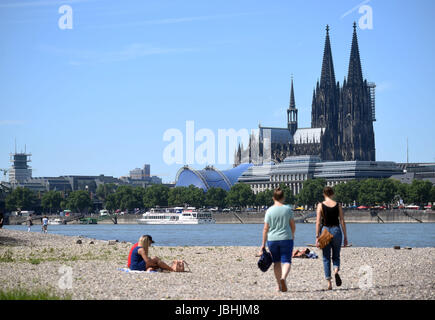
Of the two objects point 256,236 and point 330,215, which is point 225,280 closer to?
point 330,215

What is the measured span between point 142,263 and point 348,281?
5976mm

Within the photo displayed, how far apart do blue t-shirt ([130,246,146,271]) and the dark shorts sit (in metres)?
6.73

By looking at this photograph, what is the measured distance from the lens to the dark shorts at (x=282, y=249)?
19.5 meters

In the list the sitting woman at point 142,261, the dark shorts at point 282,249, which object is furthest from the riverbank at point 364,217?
the dark shorts at point 282,249

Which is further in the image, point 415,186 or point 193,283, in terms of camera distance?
point 415,186

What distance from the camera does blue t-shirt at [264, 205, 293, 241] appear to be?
760 inches

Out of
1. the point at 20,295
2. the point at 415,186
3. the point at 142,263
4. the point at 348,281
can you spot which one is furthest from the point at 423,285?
the point at 415,186

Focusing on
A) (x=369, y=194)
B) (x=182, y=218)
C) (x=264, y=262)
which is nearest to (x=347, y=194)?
(x=369, y=194)

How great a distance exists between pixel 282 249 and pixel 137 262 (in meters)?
6.99

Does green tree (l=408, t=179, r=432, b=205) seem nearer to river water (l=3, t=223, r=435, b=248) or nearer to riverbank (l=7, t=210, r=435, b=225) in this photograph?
riverbank (l=7, t=210, r=435, b=225)

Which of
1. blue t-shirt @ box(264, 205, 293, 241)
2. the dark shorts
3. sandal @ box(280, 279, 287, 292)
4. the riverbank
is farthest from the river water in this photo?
blue t-shirt @ box(264, 205, 293, 241)

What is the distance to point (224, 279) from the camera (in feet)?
81.9

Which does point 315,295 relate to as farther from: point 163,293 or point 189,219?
point 189,219

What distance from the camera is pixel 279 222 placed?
63.6 ft
